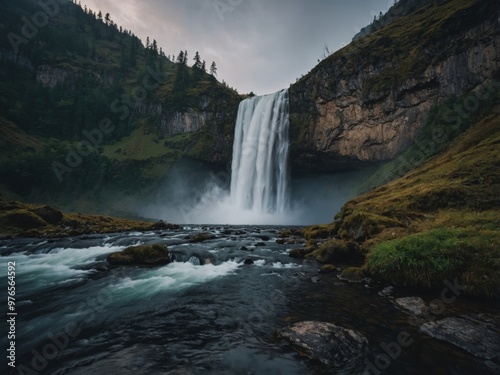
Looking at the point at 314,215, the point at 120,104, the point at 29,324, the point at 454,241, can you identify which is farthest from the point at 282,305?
the point at 120,104

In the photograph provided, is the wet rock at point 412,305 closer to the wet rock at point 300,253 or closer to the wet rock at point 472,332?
the wet rock at point 472,332

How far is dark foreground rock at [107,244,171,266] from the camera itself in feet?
49.4

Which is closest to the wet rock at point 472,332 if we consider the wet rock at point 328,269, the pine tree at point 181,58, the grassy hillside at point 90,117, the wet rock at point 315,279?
the wet rock at point 315,279

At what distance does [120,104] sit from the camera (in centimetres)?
11988

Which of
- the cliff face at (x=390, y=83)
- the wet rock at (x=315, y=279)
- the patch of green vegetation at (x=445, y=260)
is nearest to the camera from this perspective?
the patch of green vegetation at (x=445, y=260)

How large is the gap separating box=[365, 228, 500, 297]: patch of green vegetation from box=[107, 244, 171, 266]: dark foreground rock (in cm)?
1174

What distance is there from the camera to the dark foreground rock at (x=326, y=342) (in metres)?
5.29

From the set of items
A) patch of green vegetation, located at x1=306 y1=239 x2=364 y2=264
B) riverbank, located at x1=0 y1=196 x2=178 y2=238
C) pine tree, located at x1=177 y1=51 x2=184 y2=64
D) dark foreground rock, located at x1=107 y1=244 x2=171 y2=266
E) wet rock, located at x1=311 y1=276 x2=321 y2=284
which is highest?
pine tree, located at x1=177 y1=51 x2=184 y2=64

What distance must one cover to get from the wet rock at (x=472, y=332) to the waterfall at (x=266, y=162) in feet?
189

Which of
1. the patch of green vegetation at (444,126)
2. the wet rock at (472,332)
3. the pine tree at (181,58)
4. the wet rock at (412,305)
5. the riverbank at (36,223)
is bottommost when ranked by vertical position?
the riverbank at (36,223)

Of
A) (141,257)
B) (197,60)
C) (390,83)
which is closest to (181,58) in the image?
(197,60)

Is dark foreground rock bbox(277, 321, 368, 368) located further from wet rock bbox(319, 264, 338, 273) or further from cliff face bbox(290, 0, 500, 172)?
cliff face bbox(290, 0, 500, 172)

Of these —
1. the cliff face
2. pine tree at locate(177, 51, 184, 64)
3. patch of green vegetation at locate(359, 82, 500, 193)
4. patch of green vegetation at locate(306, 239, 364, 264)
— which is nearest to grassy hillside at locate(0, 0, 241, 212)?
pine tree at locate(177, 51, 184, 64)

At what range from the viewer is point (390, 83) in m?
48.8
